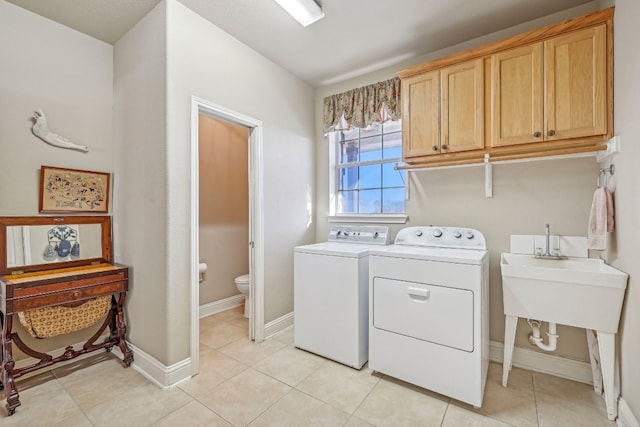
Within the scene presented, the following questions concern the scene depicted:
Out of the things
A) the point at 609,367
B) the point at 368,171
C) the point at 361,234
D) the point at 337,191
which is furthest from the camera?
the point at 337,191

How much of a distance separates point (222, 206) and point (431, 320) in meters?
2.82

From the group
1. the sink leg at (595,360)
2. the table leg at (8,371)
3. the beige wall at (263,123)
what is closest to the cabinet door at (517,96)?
the sink leg at (595,360)

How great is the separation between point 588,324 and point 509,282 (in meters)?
0.43

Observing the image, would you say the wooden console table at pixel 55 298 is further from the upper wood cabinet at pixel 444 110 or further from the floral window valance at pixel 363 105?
the upper wood cabinet at pixel 444 110

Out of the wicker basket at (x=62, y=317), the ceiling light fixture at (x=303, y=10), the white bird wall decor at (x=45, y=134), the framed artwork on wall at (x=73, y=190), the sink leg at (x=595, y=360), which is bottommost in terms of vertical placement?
the sink leg at (x=595, y=360)

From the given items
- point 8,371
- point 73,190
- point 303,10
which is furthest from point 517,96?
point 8,371

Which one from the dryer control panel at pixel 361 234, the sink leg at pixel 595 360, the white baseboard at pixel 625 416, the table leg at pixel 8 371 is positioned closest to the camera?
the white baseboard at pixel 625 416

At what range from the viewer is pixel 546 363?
218 cm

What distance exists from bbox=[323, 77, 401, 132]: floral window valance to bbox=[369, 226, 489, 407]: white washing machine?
151 centimetres

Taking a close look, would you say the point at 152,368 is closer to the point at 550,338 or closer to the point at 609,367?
the point at 550,338

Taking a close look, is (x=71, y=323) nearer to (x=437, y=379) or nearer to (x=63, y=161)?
(x=63, y=161)

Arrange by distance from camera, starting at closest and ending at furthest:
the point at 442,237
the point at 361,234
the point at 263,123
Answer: the point at 442,237 < the point at 263,123 < the point at 361,234

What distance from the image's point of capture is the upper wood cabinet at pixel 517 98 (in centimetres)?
175

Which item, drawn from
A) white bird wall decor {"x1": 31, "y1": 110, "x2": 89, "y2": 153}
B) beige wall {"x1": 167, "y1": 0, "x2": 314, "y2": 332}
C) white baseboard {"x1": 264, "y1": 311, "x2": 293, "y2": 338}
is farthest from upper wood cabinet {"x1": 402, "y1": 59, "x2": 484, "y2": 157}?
white bird wall decor {"x1": 31, "y1": 110, "x2": 89, "y2": 153}
